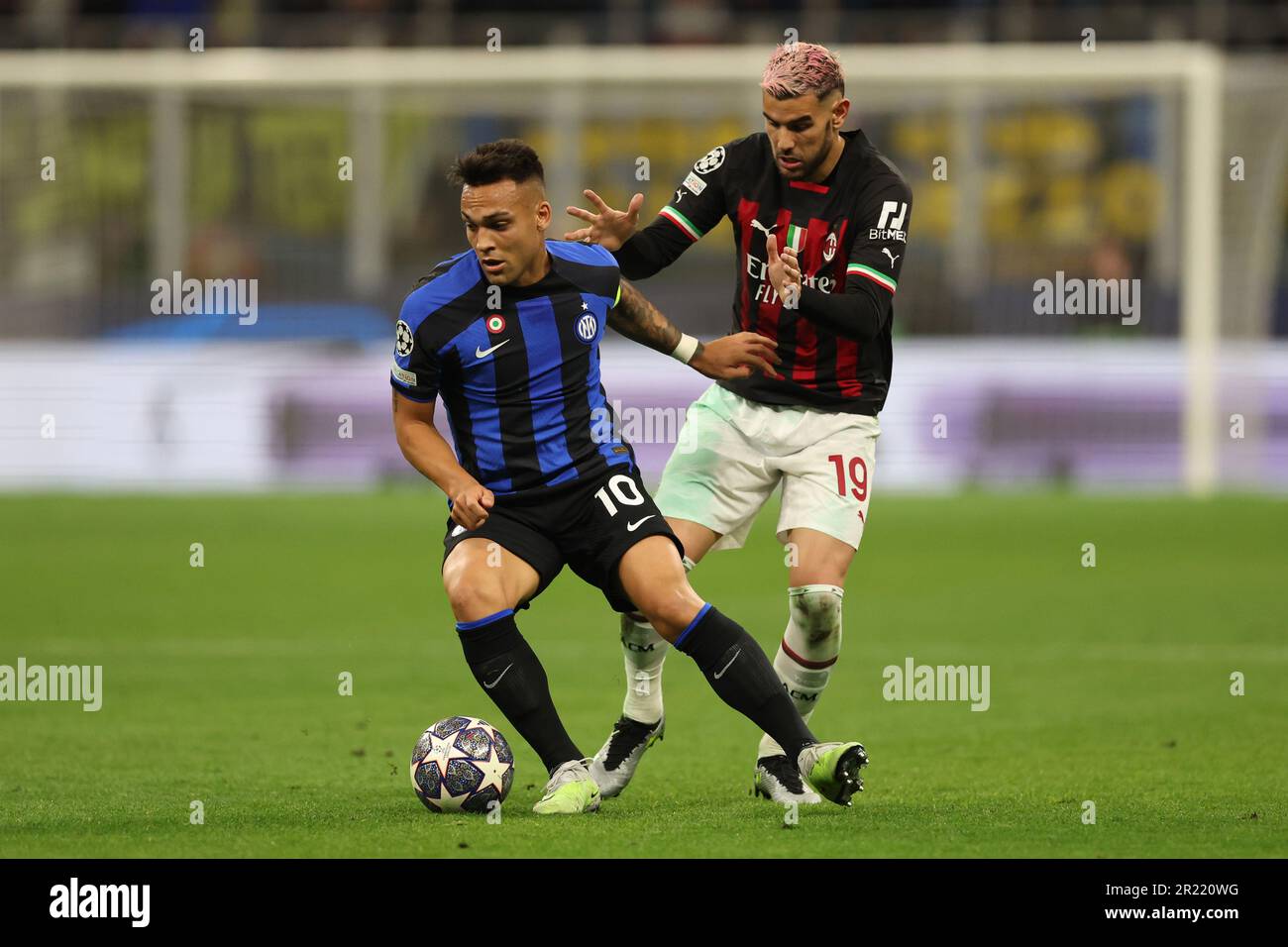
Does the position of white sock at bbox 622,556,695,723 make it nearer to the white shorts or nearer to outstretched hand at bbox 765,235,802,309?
the white shorts

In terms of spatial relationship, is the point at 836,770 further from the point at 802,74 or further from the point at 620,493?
the point at 802,74

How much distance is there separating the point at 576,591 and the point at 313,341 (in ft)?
20.2

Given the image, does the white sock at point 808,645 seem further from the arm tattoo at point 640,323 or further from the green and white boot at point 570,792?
the arm tattoo at point 640,323

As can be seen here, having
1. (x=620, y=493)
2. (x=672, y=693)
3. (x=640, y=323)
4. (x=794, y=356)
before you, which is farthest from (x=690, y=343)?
(x=672, y=693)

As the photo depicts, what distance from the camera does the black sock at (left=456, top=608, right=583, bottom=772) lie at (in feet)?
18.9

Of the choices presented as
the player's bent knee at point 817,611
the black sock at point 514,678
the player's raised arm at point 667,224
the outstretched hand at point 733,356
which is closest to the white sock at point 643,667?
the player's bent knee at point 817,611

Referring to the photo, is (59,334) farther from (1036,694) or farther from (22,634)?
(1036,694)

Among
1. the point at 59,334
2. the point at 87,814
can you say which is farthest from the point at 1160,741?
the point at 59,334

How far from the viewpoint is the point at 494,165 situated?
5758mm

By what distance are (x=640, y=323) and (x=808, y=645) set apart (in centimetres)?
120

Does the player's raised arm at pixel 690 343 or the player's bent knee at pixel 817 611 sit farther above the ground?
the player's raised arm at pixel 690 343

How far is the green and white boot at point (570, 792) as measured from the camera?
570cm

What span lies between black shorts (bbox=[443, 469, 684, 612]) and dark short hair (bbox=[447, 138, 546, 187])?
945 millimetres

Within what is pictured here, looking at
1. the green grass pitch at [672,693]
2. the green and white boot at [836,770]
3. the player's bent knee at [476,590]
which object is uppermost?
the player's bent knee at [476,590]
